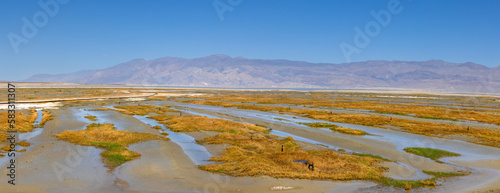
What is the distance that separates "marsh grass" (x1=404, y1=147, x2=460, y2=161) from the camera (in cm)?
2448

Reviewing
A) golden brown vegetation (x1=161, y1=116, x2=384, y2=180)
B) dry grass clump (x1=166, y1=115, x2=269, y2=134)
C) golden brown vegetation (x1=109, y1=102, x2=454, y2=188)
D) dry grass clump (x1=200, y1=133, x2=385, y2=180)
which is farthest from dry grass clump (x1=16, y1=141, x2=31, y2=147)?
dry grass clump (x1=200, y1=133, x2=385, y2=180)

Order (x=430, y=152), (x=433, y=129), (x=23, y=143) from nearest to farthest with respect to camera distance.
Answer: (x=23, y=143) → (x=430, y=152) → (x=433, y=129)

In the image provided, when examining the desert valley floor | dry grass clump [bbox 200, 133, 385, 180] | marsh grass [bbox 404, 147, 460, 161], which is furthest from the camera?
marsh grass [bbox 404, 147, 460, 161]

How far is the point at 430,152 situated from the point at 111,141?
28.0 metres

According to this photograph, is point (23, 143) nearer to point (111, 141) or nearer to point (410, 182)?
point (111, 141)

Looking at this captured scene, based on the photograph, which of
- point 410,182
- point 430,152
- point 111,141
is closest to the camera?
point 410,182

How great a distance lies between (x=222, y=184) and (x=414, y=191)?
10438 mm

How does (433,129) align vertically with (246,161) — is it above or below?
above

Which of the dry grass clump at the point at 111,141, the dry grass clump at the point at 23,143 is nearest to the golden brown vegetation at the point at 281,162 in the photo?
the dry grass clump at the point at 111,141

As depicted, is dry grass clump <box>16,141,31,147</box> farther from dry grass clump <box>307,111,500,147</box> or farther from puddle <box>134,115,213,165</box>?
dry grass clump <box>307,111,500,147</box>

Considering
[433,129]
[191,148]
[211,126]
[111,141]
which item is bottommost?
[191,148]

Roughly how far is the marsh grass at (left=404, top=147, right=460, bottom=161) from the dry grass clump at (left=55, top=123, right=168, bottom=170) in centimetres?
2305

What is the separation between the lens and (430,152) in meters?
25.7

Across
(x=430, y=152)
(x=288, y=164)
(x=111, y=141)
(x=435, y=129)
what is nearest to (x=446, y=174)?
(x=430, y=152)
